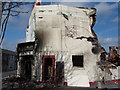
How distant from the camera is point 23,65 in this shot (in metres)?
9.23

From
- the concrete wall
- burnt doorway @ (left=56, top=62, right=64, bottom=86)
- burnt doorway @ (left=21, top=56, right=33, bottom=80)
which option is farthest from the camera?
burnt doorway @ (left=21, top=56, right=33, bottom=80)

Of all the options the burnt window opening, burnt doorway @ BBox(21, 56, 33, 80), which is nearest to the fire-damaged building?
the burnt window opening

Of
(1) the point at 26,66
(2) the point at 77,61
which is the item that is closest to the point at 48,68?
(2) the point at 77,61

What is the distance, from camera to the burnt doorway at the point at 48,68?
25.3ft

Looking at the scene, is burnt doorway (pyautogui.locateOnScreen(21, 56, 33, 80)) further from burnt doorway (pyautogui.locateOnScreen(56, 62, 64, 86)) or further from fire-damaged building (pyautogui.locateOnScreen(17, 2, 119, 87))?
burnt doorway (pyautogui.locateOnScreen(56, 62, 64, 86))

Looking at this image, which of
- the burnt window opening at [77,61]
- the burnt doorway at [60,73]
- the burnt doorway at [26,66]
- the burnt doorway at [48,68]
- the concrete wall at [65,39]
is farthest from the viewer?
the burnt doorway at [26,66]

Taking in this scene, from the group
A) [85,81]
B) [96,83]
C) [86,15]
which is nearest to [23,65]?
[85,81]

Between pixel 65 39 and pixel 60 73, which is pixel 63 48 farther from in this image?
pixel 60 73

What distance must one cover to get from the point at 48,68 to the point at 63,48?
1.94 meters

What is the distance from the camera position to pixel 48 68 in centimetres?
810

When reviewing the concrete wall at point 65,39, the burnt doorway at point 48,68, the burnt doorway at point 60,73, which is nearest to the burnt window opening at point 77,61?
the concrete wall at point 65,39

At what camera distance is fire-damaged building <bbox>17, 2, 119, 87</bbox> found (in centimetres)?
779

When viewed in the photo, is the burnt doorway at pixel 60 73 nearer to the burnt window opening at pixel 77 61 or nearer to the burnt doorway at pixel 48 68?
the burnt doorway at pixel 48 68

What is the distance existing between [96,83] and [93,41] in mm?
3245
